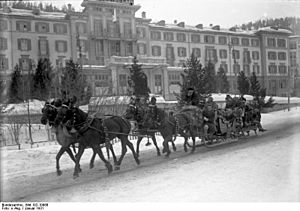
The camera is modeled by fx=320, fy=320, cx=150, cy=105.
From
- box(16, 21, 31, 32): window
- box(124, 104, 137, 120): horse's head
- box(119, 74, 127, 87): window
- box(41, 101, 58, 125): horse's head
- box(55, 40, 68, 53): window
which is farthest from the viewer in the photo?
box(55, 40, 68, 53): window

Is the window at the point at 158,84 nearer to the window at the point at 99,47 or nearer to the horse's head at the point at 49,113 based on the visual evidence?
the window at the point at 99,47

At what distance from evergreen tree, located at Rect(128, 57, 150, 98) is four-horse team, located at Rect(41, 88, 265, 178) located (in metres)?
0.37

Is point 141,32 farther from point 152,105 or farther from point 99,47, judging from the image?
point 152,105

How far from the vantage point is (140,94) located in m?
6.53

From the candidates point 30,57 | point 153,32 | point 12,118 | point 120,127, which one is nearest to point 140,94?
point 120,127

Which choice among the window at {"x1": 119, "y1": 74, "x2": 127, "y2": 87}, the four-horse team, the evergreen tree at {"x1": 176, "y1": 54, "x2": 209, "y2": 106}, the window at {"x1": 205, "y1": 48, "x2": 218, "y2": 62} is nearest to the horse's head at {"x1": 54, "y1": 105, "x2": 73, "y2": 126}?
the four-horse team

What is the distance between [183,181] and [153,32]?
4379mm

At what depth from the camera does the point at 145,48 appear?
7.48 meters

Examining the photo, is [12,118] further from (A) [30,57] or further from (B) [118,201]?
(B) [118,201]

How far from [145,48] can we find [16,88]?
9.92 feet

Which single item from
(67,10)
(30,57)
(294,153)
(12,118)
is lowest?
(294,153)

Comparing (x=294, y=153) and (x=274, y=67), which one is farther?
(x=274, y=67)

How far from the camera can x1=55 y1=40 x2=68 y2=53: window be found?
8.45 meters

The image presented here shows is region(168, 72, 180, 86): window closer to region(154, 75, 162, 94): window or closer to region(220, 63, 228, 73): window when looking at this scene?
region(154, 75, 162, 94): window
